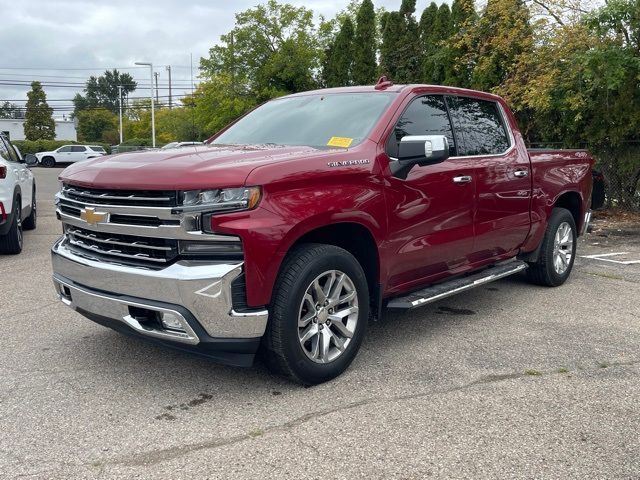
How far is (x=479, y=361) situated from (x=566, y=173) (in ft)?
9.56

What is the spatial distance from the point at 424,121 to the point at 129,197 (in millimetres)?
2321

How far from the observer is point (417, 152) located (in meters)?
4.01

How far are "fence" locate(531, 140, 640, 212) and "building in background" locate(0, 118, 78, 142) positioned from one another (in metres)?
74.7

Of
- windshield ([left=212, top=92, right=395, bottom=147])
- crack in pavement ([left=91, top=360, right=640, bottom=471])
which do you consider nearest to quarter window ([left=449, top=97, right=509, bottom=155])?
windshield ([left=212, top=92, right=395, bottom=147])

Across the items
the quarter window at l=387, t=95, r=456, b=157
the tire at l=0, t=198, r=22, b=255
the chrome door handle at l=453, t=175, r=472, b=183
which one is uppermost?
the quarter window at l=387, t=95, r=456, b=157

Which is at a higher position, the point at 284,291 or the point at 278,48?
the point at 278,48

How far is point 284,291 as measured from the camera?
346 cm

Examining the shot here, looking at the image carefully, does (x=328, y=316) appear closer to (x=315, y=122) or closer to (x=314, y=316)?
(x=314, y=316)

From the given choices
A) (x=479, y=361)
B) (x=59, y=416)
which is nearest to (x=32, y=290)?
(x=59, y=416)

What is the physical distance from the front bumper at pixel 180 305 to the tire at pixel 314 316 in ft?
0.50

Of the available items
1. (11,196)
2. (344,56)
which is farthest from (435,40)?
(11,196)

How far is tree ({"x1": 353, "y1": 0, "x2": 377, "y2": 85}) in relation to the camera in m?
29.0

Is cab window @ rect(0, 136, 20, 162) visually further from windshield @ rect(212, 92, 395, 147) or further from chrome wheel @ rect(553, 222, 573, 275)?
chrome wheel @ rect(553, 222, 573, 275)

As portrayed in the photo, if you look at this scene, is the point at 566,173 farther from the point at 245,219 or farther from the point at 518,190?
the point at 245,219
